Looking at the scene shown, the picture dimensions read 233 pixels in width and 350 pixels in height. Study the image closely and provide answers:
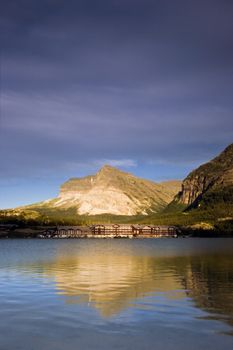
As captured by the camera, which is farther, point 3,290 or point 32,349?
point 3,290

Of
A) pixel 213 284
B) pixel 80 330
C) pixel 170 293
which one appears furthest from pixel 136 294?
pixel 80 330

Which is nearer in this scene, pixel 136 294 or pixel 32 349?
pixel 32 349

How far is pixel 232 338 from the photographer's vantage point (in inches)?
1131

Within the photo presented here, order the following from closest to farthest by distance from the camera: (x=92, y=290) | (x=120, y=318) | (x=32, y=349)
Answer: (x=32, y=349) < (x=120, y=318) < (x=92, y=290)

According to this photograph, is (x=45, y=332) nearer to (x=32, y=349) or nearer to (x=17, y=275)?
(x=32, y=349)

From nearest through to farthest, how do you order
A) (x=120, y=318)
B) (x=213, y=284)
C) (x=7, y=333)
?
(x=7, y=333)
(x=120, y=318)
(x=213, y=284)

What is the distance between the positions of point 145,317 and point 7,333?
391 inches

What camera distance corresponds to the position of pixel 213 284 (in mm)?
54438

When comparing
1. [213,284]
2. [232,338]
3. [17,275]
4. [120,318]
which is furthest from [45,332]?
[17,275]

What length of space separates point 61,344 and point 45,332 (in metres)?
3.23

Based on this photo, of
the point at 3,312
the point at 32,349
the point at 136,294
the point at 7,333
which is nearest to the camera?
the point at 32,349

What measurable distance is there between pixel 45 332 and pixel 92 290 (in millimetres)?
19766

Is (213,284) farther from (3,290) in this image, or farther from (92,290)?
(3,290)

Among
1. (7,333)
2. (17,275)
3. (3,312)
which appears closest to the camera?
(7,333)
